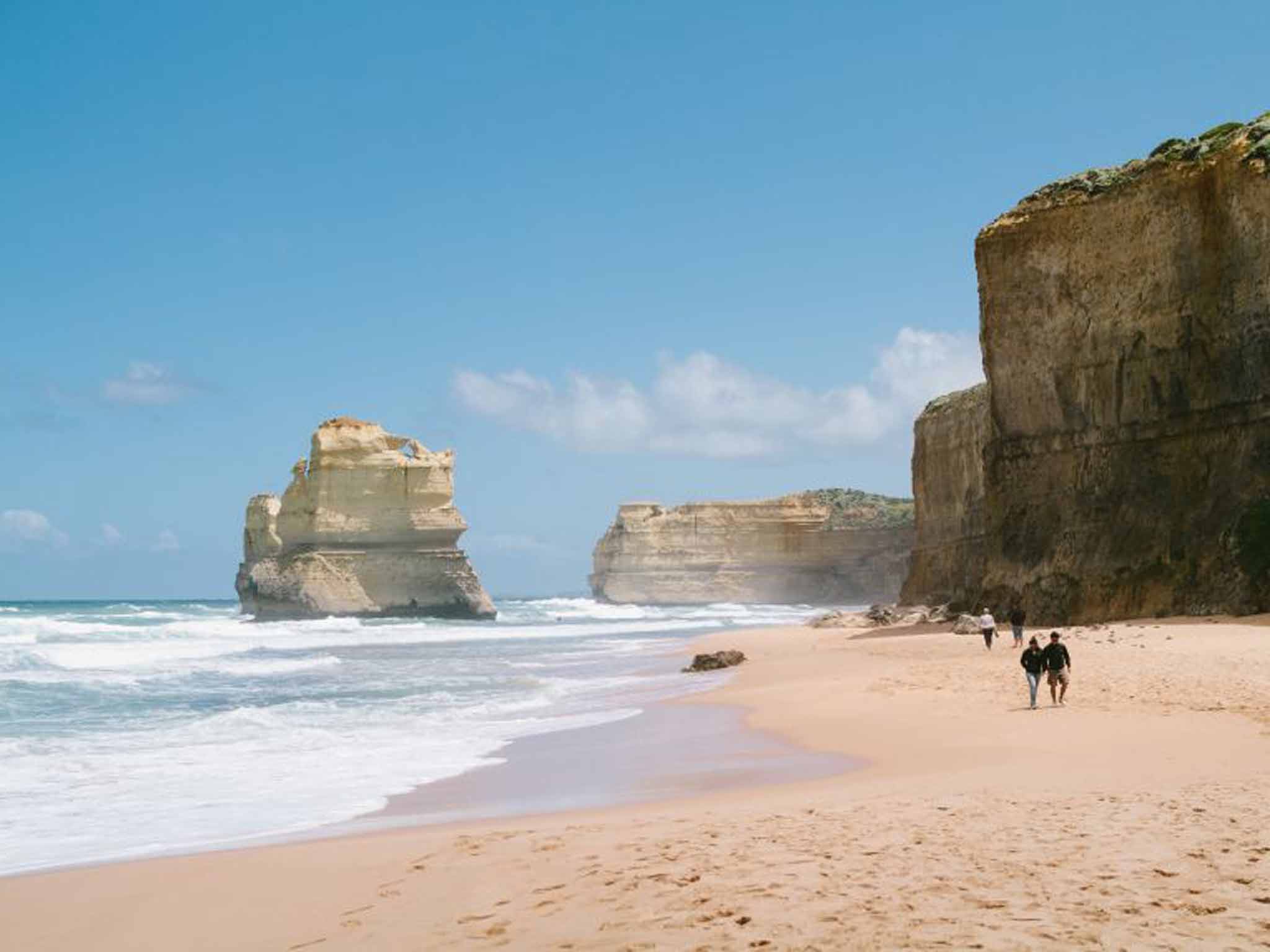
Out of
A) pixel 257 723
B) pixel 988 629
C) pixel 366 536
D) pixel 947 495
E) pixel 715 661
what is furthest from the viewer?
pixel 366 536

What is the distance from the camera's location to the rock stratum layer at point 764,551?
103 meters

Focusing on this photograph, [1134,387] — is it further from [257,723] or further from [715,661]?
[257,723]

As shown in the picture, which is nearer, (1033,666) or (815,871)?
(815,871)

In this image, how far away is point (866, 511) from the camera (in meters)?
106

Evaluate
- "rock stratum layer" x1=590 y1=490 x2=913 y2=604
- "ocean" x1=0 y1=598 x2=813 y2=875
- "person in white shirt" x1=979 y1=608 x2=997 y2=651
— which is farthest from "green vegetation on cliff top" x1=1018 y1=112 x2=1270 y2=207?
"rock stratum layer" x1=590 y1=490 x2=913 y2=604

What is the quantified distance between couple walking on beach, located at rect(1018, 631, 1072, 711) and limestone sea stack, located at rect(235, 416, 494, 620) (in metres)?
53.2

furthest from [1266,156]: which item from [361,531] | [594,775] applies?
[361,531]

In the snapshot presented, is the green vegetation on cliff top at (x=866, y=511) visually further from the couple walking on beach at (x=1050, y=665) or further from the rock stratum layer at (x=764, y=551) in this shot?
the couple walking on beach at (x=1050, y=665)

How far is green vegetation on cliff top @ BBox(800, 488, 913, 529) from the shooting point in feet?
335

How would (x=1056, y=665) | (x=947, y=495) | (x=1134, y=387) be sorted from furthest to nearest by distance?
(x=947, y=495)
(x=1134, y=387)
(x=1056, y=665)

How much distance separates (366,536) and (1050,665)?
54153mm

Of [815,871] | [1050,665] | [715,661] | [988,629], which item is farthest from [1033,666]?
[715,661]

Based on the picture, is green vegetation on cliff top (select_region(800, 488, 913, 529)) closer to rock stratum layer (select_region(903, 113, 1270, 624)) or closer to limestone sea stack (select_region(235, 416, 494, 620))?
limestone sea stack (select_region(235, 416, 494, 620))

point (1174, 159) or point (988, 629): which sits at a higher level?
point (1174, 159)
